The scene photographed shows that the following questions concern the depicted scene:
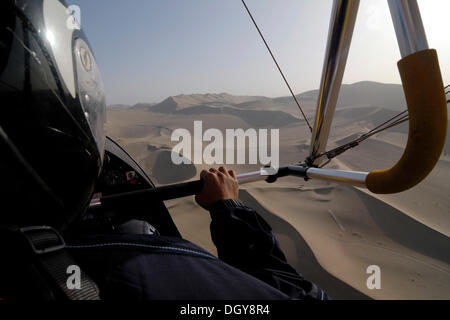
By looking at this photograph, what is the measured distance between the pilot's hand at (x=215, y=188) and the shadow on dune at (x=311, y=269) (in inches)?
101

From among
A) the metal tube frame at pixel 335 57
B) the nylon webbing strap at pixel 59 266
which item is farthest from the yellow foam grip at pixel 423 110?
the nylon webbing strap at pixel 59 266

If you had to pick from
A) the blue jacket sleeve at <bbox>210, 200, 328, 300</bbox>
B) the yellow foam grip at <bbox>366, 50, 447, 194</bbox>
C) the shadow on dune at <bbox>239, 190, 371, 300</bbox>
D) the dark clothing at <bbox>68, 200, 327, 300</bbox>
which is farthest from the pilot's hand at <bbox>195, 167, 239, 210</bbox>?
the shadow on dune at <bbox>239, 190, 371, 300</bbox>

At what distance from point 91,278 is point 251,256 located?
20.6 inches

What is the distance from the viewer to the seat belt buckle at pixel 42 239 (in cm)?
44

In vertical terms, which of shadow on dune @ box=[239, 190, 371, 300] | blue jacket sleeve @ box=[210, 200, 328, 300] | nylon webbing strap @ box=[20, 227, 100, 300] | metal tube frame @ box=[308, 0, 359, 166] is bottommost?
shadow on dune @ box=[239, 190, 371, 300]

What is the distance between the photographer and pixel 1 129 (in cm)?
51

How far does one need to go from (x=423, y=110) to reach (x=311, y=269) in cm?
311

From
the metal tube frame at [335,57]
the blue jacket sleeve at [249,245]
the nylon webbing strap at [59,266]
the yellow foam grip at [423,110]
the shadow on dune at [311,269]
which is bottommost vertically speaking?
the shadow on dune at [311,269]

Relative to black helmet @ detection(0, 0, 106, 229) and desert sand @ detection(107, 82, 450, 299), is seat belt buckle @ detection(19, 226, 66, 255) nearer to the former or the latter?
black helmet @ detection(0, 0, 106, 229)

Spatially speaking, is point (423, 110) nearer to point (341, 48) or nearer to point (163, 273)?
point (341, 48)

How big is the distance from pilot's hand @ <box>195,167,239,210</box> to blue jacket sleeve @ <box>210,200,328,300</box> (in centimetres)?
8

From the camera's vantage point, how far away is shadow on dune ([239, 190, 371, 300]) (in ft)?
8.39

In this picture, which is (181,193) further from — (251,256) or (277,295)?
(277,295)

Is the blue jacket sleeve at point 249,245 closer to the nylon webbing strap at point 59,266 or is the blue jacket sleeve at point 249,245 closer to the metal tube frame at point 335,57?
the nylon webbing strap at point 59,266
